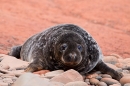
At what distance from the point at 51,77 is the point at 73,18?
10751mm

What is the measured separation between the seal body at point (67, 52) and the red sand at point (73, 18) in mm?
3901

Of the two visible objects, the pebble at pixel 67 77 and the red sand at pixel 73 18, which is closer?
the pebble at pixel 67 77

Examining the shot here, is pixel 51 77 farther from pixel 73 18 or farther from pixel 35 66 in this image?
pixel 73 18

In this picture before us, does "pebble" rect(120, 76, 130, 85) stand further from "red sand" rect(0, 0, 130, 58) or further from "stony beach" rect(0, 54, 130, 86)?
"red sand" rect(0, 0, 130, 58)

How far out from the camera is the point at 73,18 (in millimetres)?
15008

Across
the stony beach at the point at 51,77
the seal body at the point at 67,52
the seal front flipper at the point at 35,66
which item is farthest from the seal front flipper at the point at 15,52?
the seal front flipper at the point at 35,66

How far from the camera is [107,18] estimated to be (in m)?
14.8

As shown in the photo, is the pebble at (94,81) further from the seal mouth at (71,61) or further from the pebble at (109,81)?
the seal mouth at (71,61)

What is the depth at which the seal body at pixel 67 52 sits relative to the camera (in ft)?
15.2

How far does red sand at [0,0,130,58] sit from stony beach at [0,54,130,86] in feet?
12.2

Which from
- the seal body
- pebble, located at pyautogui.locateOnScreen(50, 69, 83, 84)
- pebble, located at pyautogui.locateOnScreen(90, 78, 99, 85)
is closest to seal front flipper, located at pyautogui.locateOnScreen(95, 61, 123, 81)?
the seal body

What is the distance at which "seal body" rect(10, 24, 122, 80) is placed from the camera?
183 inches

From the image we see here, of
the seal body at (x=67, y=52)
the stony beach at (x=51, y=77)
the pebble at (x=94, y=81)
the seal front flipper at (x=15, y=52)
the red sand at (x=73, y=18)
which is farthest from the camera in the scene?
the red sand at (x=73, y=18)

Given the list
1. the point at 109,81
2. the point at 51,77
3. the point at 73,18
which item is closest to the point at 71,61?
the point at 51,77
